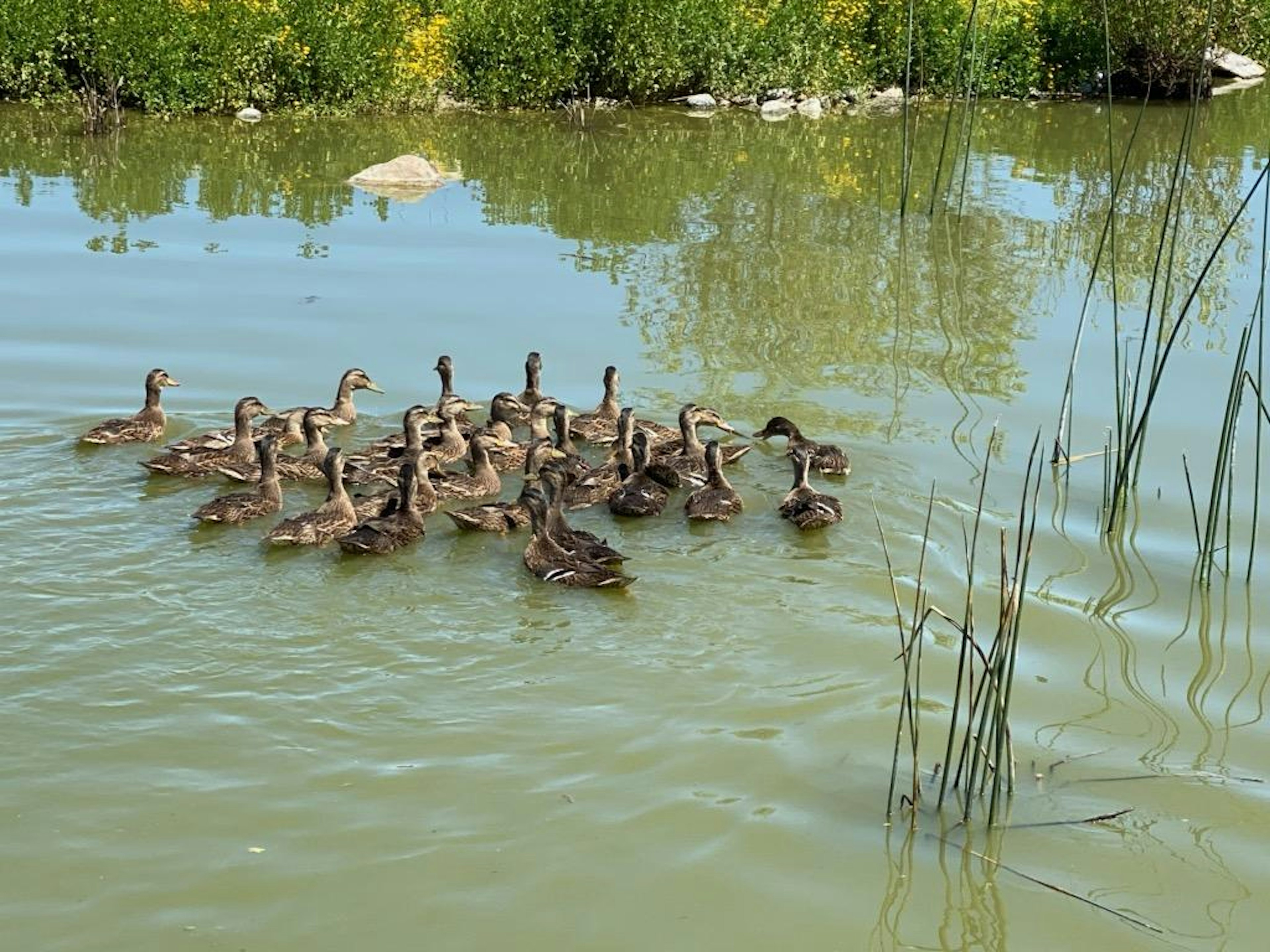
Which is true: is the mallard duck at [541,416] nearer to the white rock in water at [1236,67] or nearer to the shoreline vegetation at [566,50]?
the shoreline vegetation at [566,50]

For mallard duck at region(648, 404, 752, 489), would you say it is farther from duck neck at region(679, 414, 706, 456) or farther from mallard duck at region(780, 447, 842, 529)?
mallard duck at region(780, 447, 842, 529)

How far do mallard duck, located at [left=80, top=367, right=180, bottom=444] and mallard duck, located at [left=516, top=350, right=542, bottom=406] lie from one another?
85.2 inches

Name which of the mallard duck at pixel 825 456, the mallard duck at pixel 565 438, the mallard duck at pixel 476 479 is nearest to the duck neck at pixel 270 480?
the mallard duck at pixel 476 479

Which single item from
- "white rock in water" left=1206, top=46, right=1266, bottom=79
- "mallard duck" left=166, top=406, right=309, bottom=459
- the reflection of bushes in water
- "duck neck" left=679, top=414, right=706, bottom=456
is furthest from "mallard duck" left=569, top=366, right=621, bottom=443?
"white rock in water" left=1206, top=46, right=1266, bottom=79

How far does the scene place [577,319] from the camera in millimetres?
12531

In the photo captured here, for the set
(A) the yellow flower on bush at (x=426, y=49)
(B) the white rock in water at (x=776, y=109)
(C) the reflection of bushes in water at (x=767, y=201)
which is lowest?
(C) the reflection of bushes in water at (x=767, y=201)

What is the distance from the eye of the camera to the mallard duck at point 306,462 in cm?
922

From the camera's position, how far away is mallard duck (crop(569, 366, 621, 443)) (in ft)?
34.0

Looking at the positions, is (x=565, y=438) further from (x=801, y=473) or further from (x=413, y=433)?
(x=801, y=473)

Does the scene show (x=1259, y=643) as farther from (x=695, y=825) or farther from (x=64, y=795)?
(x=64, y=795)

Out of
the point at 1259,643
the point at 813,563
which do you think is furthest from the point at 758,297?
the point at 1259,643

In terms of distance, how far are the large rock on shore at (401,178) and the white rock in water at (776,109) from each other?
306 inches

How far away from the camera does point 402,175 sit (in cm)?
1772

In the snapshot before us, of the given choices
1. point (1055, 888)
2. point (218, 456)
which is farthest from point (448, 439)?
point (1055, 888)
